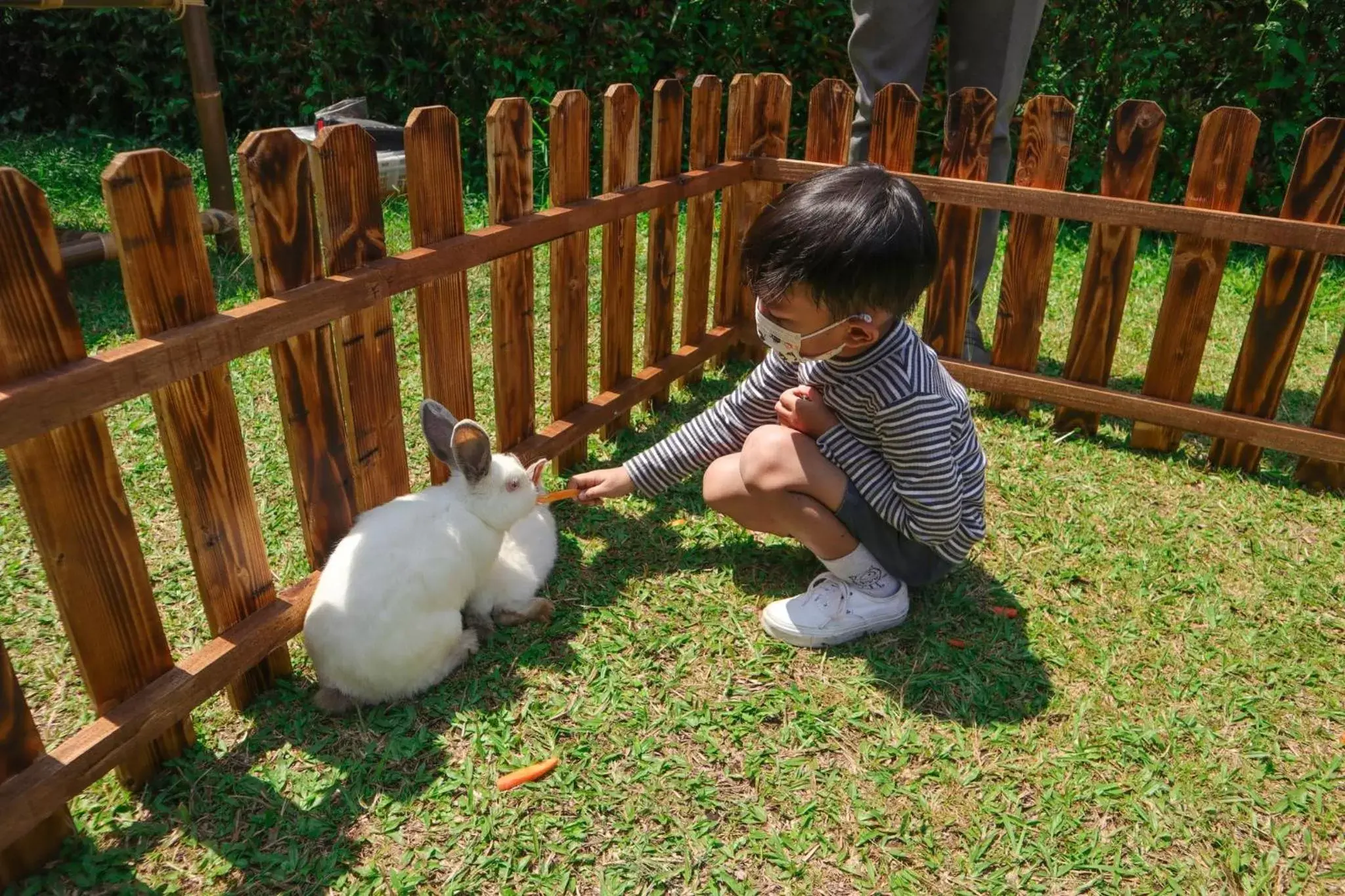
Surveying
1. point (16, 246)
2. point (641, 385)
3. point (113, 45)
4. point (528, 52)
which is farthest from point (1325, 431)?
point (113, 45)

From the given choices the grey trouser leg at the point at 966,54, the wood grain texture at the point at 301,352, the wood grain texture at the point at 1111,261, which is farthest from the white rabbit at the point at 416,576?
the grey trouser leg at the point at 966,54

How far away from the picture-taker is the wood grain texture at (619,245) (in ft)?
11.7

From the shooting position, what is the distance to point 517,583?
2908 millimetres

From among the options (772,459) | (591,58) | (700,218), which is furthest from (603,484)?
(591,58)

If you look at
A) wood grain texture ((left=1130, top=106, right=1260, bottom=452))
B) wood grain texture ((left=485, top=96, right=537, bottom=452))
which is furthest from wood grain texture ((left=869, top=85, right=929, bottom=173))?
wood grain texture ((left=485, top=96, right=537, bottom=452))

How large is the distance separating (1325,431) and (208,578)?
396 centimetres

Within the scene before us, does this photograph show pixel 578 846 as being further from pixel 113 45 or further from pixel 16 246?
pixel 113 45

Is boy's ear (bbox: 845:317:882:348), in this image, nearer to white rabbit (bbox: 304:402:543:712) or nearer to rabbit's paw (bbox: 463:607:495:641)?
white rabbit (bbox: 304:402:543:712)

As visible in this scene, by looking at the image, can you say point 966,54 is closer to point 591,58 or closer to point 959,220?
point 959,220

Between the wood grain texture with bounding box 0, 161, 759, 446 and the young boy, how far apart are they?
32.2 inches

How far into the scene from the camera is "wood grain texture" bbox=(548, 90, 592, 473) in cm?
332

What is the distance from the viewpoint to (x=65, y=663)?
266cm

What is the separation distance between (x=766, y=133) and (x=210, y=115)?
298 cm

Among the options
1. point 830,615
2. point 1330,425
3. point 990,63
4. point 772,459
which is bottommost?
point 830,615
